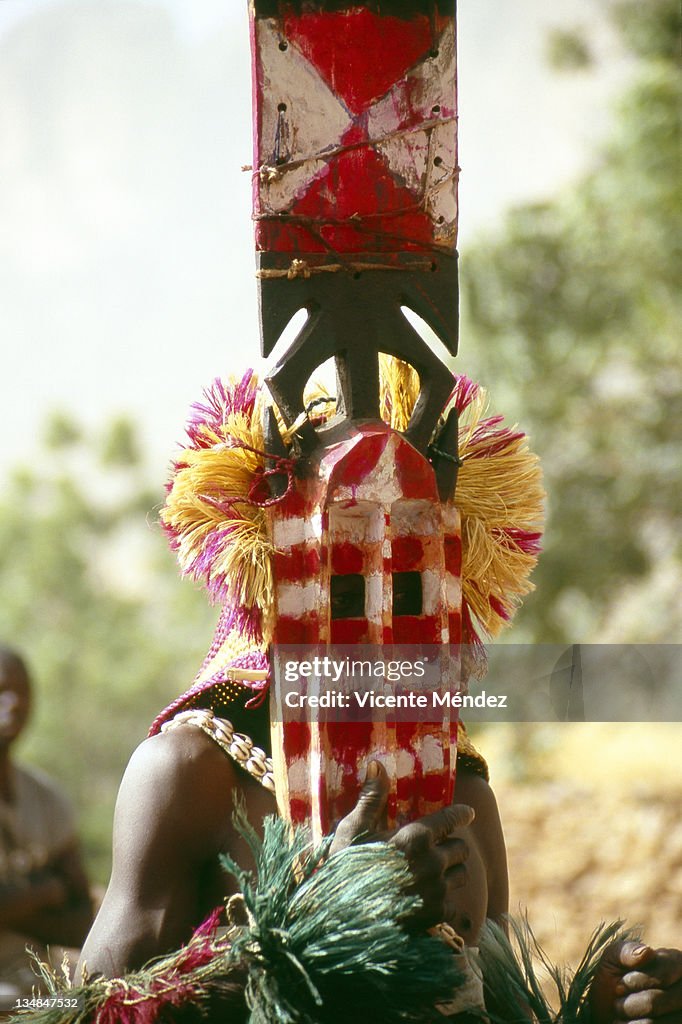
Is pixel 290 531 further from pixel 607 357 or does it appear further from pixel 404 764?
pixel 607 357

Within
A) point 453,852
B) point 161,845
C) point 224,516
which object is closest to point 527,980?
point 453,852

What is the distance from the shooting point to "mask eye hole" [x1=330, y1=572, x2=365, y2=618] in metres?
1.61

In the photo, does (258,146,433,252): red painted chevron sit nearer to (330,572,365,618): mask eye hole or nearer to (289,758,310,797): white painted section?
(330,572,365,618): mask eye hole

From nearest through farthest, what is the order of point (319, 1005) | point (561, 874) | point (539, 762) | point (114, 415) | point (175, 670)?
point (319, 1005) → point (561, 874) → point (539, 762) → point (175, 670) → point (114, 415)

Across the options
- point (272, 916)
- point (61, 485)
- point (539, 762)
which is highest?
point (61, 485)

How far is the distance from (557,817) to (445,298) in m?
7.58

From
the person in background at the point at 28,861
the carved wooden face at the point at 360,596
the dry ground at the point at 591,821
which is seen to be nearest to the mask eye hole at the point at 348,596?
the carved wooden face at the point at 360,596

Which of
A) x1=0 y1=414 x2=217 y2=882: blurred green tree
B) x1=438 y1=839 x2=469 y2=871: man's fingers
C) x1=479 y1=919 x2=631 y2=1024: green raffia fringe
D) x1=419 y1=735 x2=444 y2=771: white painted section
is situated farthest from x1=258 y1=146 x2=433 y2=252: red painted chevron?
x1=0 y1=414 x2=217 y2=882: blurred green tree

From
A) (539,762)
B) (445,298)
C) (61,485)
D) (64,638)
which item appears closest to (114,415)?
(61,485)

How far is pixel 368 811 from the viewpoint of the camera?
1.53 metres

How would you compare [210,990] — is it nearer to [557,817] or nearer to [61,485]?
[557,817]

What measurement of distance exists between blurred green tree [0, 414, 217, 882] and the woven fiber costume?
7.92m

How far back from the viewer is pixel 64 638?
1080 cm

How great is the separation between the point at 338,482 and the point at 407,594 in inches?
7.1
